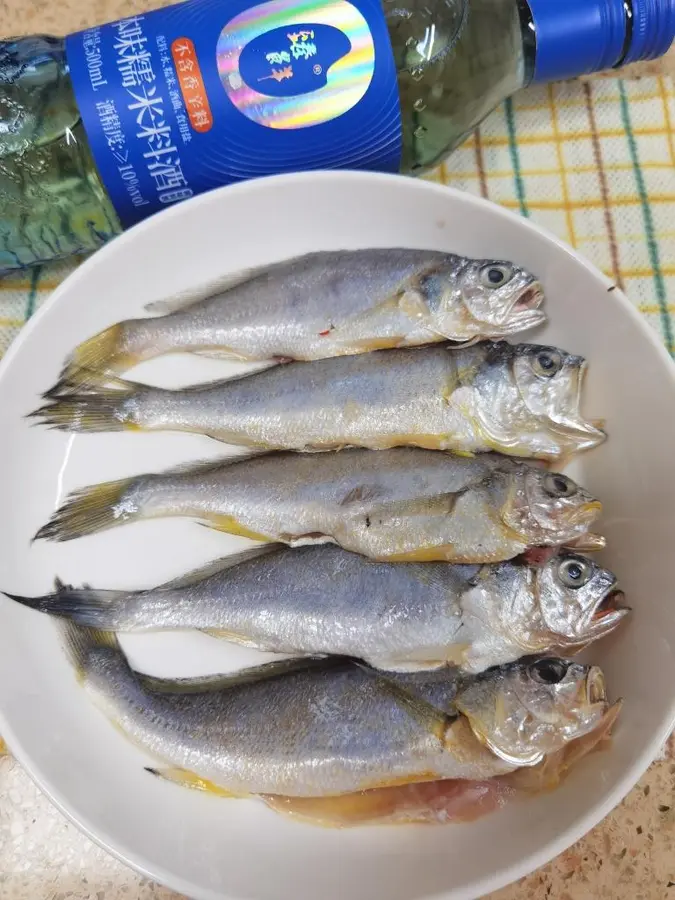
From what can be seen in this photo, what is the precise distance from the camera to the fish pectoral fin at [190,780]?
2.71 feet

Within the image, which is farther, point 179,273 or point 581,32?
point 179,273

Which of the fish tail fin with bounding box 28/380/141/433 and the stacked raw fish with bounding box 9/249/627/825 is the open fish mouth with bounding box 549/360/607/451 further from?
the fish tail fin with bounding box 28/380/141/433

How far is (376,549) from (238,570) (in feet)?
0.55

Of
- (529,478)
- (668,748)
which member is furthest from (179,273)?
(668,748)

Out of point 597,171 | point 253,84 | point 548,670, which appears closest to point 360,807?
point 548,670

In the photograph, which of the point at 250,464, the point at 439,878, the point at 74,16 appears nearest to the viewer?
the point at 439,878

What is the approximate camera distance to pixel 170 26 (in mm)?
865

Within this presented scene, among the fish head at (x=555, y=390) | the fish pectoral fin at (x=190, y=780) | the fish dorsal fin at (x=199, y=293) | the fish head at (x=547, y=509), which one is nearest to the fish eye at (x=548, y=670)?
the fish head at (x=547, y=509)

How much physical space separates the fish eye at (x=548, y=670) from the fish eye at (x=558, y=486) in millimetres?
180

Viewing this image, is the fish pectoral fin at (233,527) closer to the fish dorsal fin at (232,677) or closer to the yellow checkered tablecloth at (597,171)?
the fish dorsal fin at (232,677)

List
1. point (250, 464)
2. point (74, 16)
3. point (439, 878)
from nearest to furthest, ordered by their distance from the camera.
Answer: point (439, 878)
point (250, 464)
point (74, 16)

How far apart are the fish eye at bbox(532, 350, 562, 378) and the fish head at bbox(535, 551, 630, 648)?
21 centimetres

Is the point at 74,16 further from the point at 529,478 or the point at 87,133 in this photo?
the point at 529,478

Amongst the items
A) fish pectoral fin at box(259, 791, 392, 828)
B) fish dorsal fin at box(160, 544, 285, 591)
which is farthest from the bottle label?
fish pectoral fin at box(259, 791, 392, 828)
